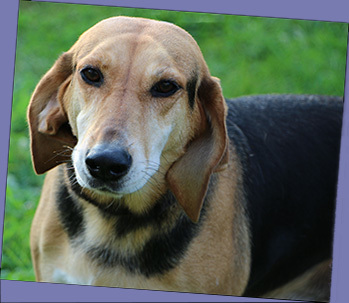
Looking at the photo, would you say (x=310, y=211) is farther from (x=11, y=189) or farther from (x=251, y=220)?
(x=11, y=189)

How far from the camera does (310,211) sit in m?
3.60

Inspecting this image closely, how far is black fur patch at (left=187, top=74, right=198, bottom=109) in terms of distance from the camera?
2.94 m

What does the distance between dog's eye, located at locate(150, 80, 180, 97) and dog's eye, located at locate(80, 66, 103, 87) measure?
0.77 feet

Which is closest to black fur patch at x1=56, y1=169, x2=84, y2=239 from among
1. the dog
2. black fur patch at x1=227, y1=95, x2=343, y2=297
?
A: the dog

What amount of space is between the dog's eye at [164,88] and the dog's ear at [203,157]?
0.67 ft

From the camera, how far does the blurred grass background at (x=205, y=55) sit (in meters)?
3.39

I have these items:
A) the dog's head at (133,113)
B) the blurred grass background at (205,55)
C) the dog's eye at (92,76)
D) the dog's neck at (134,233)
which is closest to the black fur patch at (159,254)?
the dog's neck at (134,233)

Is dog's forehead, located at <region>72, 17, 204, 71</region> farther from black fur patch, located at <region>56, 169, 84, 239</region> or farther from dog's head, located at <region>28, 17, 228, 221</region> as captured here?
black fur patch, located at <region>56, 169, 84, 239</region>

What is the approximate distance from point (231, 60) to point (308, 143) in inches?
27.1

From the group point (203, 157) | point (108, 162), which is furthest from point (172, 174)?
point (108, 162)

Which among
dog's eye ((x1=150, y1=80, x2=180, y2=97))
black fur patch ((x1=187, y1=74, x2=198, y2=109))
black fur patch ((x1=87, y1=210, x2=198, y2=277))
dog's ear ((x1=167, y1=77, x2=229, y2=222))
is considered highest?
dog's eye ((x1=150, y1=80, x2=180, y2=97))

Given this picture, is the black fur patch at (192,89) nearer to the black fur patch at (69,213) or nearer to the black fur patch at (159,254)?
the black fur patch at (159,254)

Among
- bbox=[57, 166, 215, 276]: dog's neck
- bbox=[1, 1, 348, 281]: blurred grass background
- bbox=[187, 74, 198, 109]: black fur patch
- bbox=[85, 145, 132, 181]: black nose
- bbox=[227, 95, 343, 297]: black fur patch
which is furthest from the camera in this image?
bbox=[227, 95, 343, 297]: black fur patch

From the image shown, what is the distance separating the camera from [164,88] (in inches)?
112
